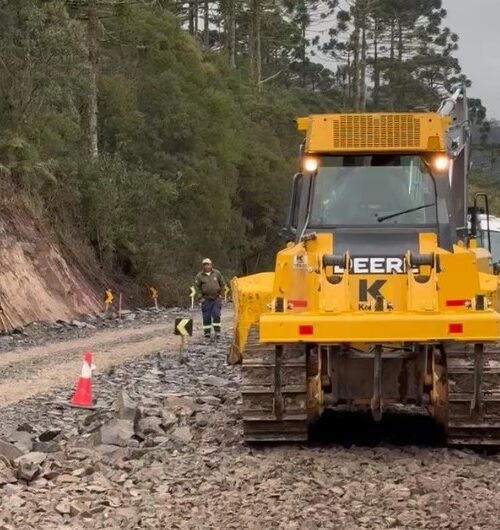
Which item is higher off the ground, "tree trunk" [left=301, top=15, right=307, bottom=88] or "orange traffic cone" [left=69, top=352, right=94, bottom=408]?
"tree trunk" [left=301, top=15, right=307, bottom=88]

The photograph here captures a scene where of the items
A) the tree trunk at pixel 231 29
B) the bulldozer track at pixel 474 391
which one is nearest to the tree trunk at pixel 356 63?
the tree trunk at pixel 231 29

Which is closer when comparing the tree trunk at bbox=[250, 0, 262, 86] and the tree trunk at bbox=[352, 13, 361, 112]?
the tree trunk at bbox=[250, 0, 262, 86]

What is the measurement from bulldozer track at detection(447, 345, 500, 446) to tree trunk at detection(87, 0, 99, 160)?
80.1 ft

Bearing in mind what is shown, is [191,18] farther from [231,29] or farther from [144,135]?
[144,135]

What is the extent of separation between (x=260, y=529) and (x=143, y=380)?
9016mm

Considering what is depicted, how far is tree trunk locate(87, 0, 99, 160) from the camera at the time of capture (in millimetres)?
32028

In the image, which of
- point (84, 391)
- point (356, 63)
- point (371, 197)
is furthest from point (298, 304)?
point (356, 63)

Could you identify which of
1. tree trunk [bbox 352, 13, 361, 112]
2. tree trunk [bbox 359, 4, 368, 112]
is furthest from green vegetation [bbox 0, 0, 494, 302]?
tree trunk [bbox 359, 4, 368, 112]

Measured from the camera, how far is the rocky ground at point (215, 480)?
697cm

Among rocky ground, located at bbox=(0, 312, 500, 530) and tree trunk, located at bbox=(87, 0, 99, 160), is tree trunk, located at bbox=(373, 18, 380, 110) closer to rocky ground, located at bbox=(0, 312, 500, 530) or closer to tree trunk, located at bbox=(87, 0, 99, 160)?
tree trunk, located at bbox=(87, 0, 99, 160)

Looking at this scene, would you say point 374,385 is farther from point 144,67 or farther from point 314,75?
point 314,75

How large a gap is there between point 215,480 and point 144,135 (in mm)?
30993

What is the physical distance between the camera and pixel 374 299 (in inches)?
356

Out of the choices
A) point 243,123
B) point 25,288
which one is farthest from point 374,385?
point 243,123
